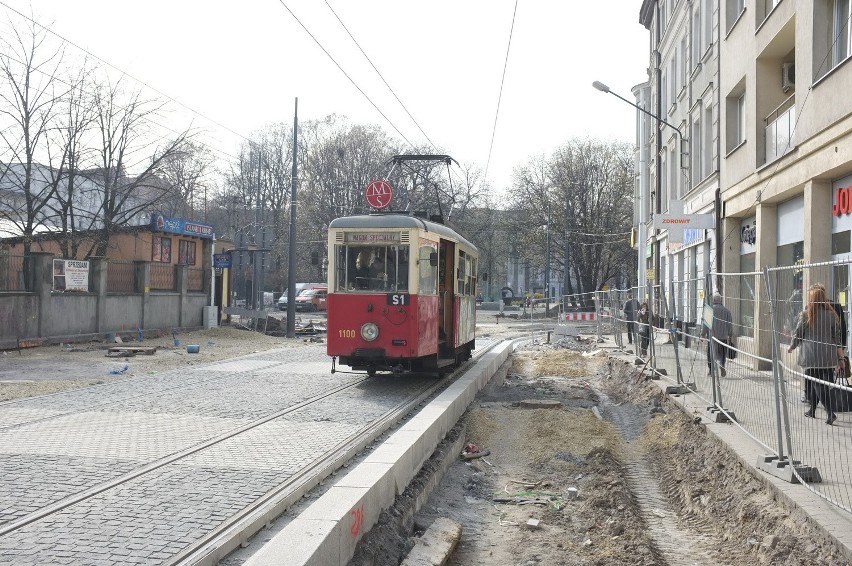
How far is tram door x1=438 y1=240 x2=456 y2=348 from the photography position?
15.4 metres

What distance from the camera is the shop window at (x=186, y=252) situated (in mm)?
30297

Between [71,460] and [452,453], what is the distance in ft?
13.4

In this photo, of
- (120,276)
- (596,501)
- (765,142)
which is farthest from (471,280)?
(120,276)

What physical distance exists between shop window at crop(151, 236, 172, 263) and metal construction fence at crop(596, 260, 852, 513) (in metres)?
22.4

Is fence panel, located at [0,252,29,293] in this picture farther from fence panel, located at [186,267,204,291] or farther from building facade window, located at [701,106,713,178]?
building facade window, located at [701,106,713,178]

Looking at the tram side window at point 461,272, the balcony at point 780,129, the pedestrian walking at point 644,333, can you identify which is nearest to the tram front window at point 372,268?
the tram side window at point 461,272

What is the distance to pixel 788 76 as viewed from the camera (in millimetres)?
15797

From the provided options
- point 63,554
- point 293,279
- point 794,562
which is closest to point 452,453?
point 794,562

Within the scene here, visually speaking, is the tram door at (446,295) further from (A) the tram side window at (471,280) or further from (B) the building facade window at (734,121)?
(B) the building facade window at (734,121)

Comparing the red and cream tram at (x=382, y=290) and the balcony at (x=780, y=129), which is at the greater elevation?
the balcony at (x=780, y=129)

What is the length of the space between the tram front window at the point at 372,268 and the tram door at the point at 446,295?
202cm

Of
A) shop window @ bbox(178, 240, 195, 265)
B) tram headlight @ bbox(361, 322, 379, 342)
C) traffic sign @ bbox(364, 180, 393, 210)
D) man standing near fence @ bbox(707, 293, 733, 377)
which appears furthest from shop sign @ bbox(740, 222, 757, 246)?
shop window @ bbox(178, 240, 195, 265)

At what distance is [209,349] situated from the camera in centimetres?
2316

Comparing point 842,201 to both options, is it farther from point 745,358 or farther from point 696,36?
point 696,36
